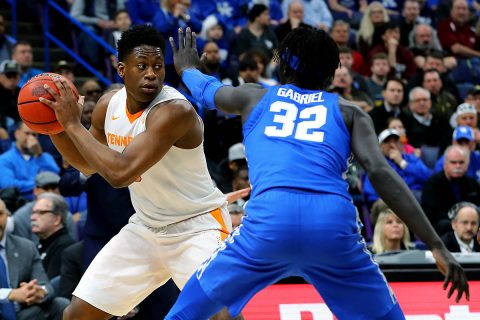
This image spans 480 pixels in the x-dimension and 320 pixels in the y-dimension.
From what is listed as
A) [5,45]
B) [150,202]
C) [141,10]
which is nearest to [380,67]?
[141,10]

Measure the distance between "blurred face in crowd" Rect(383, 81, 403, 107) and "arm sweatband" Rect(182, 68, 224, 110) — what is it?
21.0ft

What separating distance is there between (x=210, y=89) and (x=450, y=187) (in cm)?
550

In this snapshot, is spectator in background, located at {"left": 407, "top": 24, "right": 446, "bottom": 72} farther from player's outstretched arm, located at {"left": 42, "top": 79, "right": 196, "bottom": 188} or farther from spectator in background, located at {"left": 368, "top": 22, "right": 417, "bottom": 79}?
player's outstretched arm, located at {"left": 42, "top": 79, "right": 196, "bottom": 188}

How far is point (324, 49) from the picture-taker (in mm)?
4645

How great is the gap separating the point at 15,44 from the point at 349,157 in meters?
7.84

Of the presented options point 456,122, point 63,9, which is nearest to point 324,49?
point 456,122

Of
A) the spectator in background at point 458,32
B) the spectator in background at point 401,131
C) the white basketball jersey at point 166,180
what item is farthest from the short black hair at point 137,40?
the spectator in background at point 458,32

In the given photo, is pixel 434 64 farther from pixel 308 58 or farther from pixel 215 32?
pixel 308 58

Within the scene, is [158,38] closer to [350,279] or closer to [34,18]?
[350,279]

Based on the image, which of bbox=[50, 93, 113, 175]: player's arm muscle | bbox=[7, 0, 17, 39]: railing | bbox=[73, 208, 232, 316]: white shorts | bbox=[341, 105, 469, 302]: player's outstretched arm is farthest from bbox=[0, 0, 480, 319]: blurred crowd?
bbox=[341, 105, 469, 302]: player's outstretched arm

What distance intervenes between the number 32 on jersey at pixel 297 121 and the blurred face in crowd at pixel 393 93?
6.86 metres

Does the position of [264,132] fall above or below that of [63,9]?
below

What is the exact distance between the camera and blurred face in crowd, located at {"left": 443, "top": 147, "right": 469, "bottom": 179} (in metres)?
9.92

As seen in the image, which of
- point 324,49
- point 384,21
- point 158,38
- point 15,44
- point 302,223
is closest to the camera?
point 302,223
